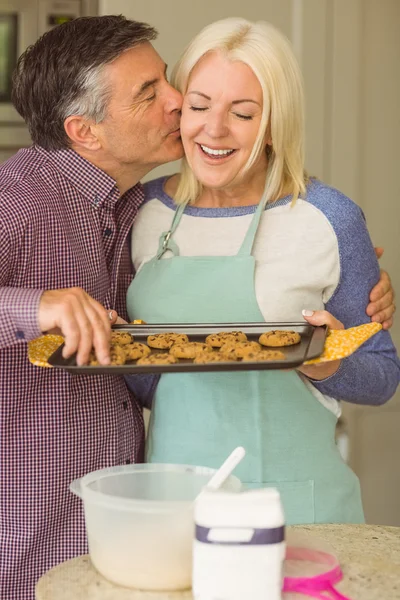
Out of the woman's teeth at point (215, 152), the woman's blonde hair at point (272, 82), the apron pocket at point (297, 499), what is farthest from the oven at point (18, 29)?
the apron pocket at point (297, 499)

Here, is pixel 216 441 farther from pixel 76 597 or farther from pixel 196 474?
pixel 76 597

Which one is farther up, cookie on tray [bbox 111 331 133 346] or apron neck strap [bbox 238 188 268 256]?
apron neck strap [bbox 238 188 268 256]

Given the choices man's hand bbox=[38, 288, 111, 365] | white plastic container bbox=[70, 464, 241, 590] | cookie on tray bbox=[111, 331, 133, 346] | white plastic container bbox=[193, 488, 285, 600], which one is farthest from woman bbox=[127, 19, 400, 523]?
white plastic container bbox=[193, 488, 285, 600]

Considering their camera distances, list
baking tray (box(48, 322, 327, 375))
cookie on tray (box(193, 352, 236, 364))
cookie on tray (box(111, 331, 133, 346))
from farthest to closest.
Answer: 1. cookie on tray (box(111, 331, 133, 346))
2. cookie on tray (box(193, 352, 236, 364))
3. baking tray (box(48, 322, 327, 375))

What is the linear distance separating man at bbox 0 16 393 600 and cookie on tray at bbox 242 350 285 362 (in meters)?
0.33

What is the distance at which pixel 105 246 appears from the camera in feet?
5.84

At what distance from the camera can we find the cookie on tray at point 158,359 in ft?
4.42

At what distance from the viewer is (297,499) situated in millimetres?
1653

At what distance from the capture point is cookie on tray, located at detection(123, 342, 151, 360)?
55.9 inches

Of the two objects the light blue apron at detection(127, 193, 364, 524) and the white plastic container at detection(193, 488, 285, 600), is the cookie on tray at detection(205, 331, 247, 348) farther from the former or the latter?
the white plastic container at detection(193, 488, 285, 600)

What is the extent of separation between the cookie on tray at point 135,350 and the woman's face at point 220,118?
41 cm

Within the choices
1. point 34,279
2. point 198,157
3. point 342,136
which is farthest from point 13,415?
point 342,136

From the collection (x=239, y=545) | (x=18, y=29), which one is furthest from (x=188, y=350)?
(x=18, y=29)

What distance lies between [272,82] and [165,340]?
0.53m
